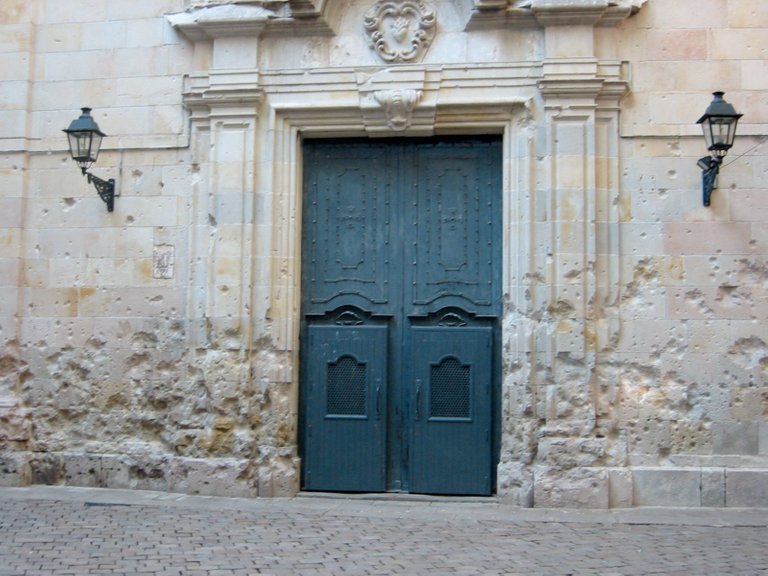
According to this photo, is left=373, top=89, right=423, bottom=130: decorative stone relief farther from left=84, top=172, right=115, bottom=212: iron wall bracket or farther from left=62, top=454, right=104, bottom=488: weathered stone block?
left=62, top=454, right=104, bottom=488: weathered stone block

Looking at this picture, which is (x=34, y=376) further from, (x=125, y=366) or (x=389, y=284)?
(x=389, y=284)

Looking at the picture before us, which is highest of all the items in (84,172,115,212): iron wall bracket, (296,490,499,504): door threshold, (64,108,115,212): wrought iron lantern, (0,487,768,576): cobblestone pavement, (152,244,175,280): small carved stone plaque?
(64,108,115,212): wrought iron lantern

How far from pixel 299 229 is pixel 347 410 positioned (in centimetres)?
172

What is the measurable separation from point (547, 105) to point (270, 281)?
290 cm

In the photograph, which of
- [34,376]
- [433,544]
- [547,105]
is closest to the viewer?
[433,544]

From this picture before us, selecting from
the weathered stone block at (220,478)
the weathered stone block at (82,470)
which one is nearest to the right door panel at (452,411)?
the weathered stone block at (220,478)

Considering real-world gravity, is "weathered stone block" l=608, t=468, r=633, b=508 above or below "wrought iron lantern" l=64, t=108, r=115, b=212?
below

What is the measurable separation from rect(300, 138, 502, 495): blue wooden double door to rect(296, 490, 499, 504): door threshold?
0.06 metres

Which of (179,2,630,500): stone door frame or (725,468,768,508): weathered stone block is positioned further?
(179,2,630,500): stone door frame

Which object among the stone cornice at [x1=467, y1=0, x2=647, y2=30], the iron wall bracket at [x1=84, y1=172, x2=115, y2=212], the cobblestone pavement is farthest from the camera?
the iron wall bracket at [x1=84, y1=172, x2=115, y2=212]

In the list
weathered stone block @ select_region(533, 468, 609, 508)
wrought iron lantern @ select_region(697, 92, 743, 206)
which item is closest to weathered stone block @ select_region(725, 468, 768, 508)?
weathered stone block @ select_region(533, 468, 609, 508)

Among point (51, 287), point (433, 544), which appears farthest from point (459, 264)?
point (51, 287)

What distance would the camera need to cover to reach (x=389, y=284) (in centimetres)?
845

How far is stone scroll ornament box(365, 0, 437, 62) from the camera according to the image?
8.32m
